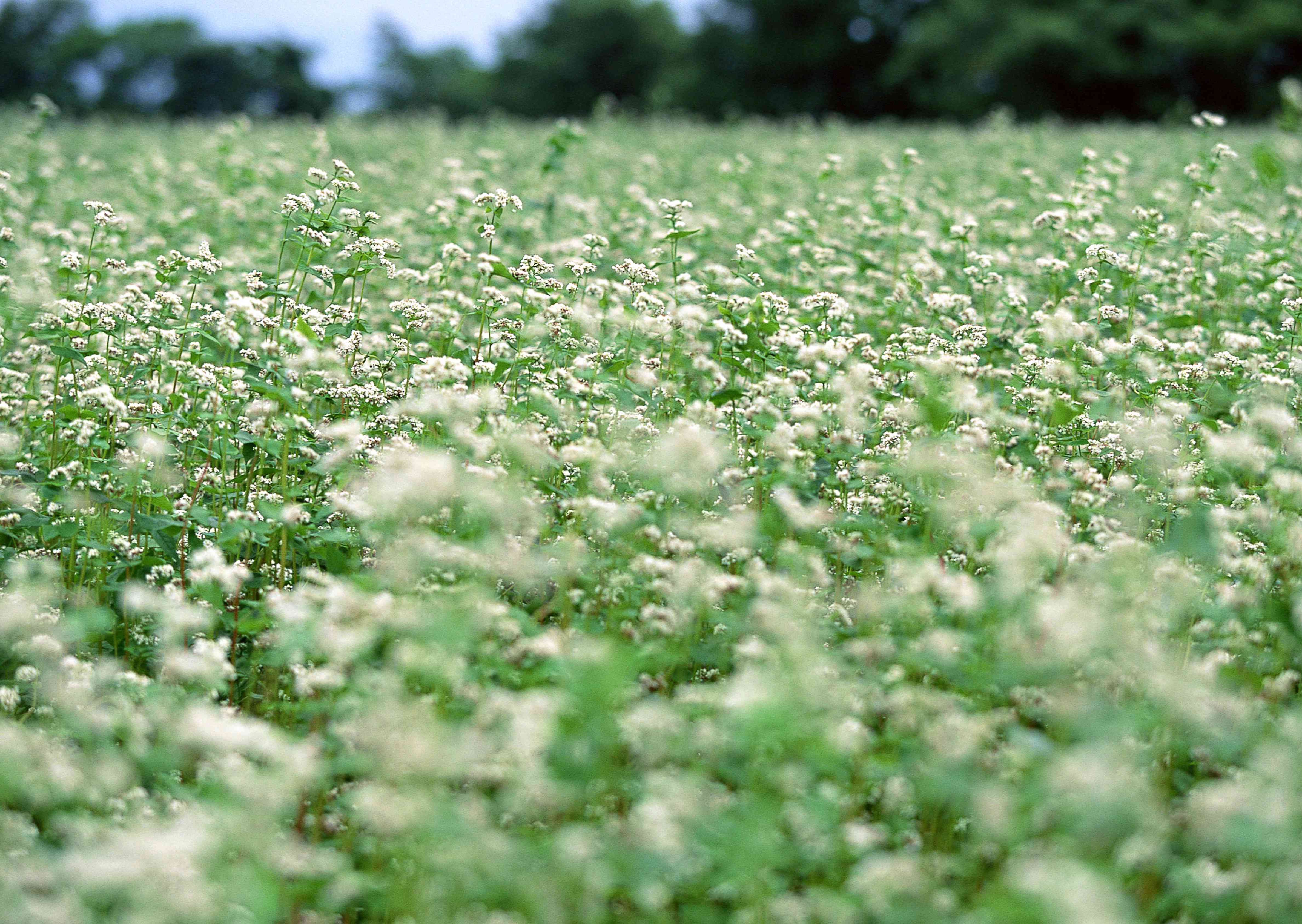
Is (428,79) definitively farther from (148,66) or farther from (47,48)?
(47,48)

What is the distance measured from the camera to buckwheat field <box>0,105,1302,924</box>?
3.12 metres

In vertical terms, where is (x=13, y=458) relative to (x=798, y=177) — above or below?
below

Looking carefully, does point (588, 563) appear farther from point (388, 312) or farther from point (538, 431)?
point (388, 312)

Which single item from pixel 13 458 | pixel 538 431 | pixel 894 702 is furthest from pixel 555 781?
pixel 13 458

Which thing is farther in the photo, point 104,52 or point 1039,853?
point 104,52

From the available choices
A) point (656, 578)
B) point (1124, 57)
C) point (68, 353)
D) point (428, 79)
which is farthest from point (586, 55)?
point (656, 578)

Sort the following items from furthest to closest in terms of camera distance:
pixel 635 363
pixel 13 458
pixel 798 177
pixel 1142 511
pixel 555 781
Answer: pixel 798 177
pixel 635 363
pixel 13 458
pixel 1142 511
pixel 555 781

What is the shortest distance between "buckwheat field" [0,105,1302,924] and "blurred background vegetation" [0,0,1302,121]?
28.8ft

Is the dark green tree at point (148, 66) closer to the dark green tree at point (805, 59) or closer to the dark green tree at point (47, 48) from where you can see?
the dark green tree at point (47, 48)

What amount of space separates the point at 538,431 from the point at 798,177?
840 centimetres

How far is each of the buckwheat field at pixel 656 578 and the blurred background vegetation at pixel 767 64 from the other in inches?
345

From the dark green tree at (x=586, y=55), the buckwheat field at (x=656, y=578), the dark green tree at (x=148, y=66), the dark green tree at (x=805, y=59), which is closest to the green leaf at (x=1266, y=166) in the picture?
the buckwheat field at (x=656, y=578)

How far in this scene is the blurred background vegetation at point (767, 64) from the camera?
41.2 m

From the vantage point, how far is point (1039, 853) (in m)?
3.19
